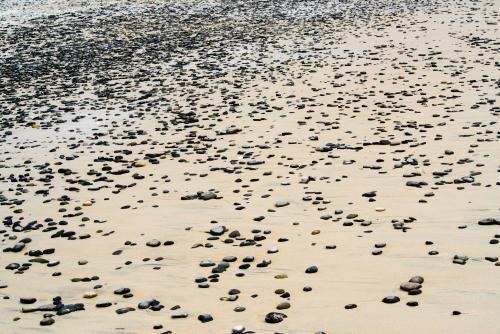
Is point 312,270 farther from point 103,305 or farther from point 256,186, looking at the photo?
point 256,186

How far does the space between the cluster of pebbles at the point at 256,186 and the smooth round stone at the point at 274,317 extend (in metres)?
0.03

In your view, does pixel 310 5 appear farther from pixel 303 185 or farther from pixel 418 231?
pixel 418 231

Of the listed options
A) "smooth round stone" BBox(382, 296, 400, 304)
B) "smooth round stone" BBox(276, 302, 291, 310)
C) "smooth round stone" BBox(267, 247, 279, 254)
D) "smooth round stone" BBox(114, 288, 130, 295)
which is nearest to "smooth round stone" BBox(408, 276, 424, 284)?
"smooth round stone" BBox(382, 296, 400, 304)

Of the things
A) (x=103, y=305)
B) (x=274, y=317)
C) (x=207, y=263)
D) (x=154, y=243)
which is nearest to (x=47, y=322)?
(x=103, y=305)

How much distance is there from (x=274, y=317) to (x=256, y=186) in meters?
5.43

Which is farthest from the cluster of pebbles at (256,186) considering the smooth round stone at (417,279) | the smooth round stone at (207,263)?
the smooth round stone at (207,263)

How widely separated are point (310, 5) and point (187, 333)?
33121 millimetres

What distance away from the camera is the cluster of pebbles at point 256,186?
7.00m

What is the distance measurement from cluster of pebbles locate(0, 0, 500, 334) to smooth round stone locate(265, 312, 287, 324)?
0.08 feet

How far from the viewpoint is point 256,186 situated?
38.5 ft

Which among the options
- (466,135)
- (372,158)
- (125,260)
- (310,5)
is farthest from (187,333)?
(310,5)

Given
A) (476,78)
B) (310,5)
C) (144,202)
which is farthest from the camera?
(310,5)

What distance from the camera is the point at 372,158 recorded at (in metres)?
12.8

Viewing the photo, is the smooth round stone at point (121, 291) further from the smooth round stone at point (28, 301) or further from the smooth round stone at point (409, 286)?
the smooth round stone at point (409, 286)
